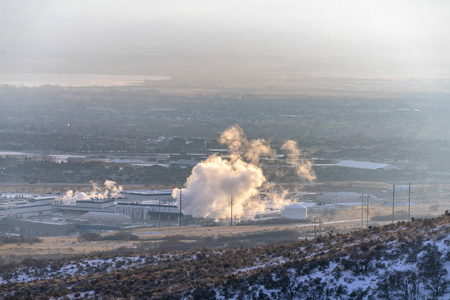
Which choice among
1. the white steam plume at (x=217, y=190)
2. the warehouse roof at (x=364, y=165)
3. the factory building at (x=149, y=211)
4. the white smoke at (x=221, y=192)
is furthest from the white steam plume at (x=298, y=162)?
the factory building at (x=149, y=211)

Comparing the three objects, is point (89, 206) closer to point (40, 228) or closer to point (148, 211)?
point (148, 211)

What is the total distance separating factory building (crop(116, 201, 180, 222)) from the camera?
45.6 metres

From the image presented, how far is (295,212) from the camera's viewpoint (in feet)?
142

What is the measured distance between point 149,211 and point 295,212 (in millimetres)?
9667

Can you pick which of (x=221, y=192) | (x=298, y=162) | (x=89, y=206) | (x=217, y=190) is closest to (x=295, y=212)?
(x=221, y=192)

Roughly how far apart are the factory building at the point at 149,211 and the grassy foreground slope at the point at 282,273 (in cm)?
2256

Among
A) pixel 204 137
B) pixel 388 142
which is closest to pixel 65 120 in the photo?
pixel 204 137

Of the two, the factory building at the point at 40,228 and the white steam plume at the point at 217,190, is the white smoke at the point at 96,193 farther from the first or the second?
the white steam plume at the point at 217,190

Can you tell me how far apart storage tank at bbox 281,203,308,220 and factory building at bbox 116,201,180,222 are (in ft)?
23.2

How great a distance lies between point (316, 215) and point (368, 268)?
2852 centimetres

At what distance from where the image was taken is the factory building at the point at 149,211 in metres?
45.6

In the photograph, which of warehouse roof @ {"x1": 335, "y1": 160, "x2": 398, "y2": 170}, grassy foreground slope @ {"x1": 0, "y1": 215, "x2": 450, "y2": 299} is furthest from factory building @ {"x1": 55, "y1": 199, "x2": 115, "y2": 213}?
warehouse roof @ {"x1": 335, "y1": 160, "x2": 398, "y2": 170}

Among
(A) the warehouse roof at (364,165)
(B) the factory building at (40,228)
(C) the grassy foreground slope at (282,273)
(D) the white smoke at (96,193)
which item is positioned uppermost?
(A) the warehouse roof at (364,165)

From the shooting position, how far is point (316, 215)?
44562 mm
